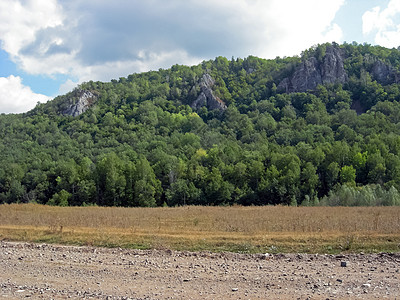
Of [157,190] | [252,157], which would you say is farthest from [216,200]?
[252,157]

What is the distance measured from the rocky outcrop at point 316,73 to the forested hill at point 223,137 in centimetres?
46

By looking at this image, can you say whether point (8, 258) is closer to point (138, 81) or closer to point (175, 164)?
point (175, 164)

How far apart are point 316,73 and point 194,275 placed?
5384 inches

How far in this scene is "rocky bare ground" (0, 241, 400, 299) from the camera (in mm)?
7746

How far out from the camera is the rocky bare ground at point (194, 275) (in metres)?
7.75

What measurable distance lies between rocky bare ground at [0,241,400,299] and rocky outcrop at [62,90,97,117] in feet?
397

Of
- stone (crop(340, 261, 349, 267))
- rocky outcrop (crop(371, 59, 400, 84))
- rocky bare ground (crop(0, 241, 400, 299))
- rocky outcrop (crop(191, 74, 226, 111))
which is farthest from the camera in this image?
rocky outcrop (crop(191, 74, 226, 111))

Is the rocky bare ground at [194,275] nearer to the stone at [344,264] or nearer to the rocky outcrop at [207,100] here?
the stone at [344,264]

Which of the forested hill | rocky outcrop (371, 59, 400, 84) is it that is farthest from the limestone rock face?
the forested hill

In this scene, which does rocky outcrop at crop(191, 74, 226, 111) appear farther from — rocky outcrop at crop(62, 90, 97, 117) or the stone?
the stone

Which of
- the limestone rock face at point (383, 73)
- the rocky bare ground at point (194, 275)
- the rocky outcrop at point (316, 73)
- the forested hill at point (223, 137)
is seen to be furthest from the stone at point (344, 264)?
the rocky outcrop at point (316, 73)

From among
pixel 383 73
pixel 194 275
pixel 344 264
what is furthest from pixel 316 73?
pixel 194 275

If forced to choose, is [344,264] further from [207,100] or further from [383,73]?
[383,73]

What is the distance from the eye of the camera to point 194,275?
916cm
